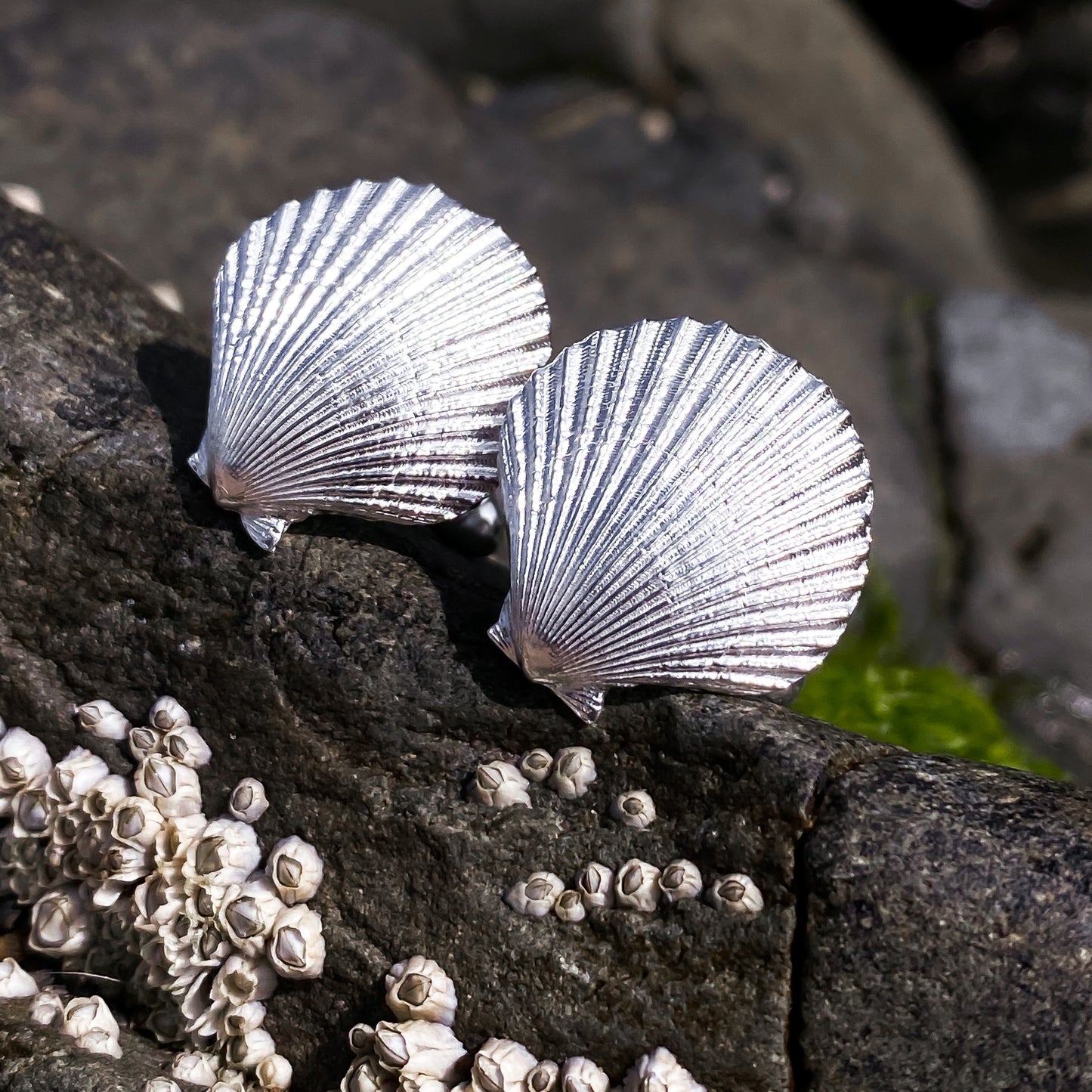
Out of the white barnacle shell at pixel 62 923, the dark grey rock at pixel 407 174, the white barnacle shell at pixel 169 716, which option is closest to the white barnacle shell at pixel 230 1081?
the white barnacle shell at pixel 62 923

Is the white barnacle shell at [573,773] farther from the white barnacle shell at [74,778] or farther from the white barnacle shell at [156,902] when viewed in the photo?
the white barnacle shell at [74,778]

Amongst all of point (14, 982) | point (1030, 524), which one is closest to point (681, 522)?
point (14, 982)

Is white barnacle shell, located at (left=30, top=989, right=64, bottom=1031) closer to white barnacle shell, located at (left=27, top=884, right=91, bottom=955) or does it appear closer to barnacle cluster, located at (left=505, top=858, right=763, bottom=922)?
white barnacle shell, located at (left=27, top=884, right=91, bottom=955)

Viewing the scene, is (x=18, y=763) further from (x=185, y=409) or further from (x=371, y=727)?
(x=185, y=409)

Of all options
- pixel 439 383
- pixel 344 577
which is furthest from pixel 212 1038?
pixel 439 383

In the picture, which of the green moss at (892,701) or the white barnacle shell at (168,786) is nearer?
the white barnacle shell at (168,786)

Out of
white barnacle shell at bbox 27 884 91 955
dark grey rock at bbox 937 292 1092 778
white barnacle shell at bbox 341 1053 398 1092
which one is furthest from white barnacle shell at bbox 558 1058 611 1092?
dark grey rock at bbox 937 292 1092 778

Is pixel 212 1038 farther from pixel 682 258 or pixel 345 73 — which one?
pixel 345 73
